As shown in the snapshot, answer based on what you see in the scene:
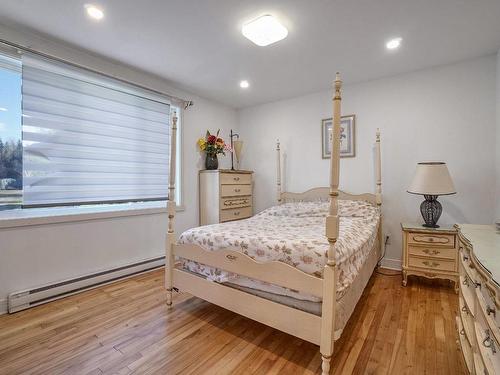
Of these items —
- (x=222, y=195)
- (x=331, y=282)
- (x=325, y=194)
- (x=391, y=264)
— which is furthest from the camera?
(x=222, y=195)

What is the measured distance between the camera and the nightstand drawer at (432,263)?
250cm

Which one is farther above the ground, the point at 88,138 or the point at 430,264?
the point at 88,138

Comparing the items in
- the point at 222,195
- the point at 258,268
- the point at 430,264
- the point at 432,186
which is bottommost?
the point at 430,264

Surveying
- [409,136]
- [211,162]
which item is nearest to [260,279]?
[211,162]

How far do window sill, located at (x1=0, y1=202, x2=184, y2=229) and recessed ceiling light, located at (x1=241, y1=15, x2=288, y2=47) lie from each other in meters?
2.27

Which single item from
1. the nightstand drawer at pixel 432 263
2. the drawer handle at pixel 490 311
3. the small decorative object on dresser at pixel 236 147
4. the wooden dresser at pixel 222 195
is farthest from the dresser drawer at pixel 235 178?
the drawer handle at pixel 490 311

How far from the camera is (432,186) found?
2512 millimetres

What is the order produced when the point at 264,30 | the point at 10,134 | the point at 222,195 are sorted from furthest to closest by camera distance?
1. the point at 222,195
2. the point at 10,134
3. the point at 264,30

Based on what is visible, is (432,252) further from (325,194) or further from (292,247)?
(292,247)

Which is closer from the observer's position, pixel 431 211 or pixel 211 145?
pixel 431 211

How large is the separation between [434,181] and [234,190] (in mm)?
2474

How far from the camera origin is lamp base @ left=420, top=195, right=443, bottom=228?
264cm

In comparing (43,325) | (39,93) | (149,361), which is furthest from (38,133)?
(149,361)

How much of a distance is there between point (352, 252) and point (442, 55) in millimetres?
2405
